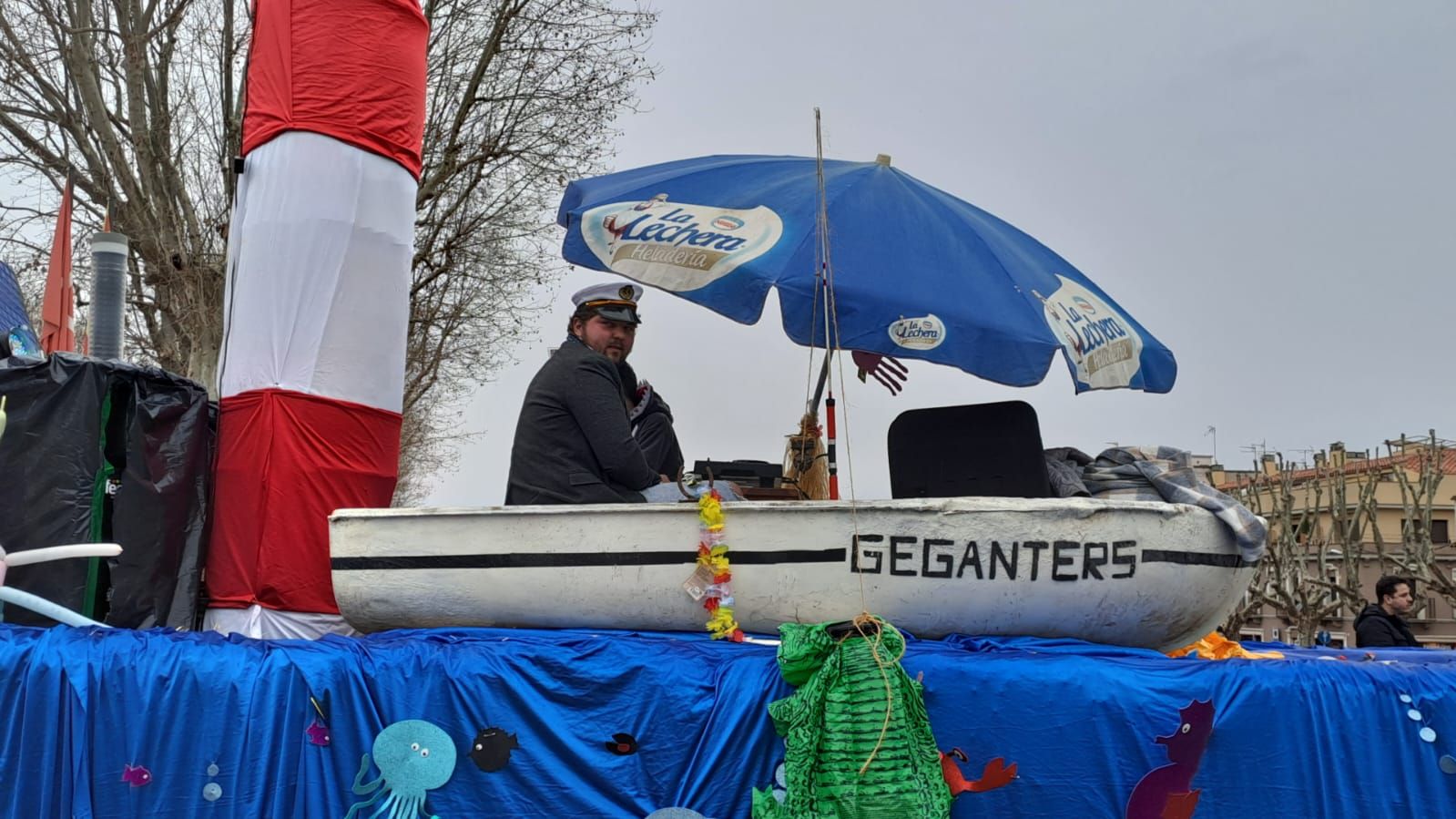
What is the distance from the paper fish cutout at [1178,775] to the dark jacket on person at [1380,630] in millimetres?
5715

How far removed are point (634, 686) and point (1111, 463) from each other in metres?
2.04

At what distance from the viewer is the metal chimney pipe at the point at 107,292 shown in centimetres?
493

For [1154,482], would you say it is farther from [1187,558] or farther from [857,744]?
[857,744]

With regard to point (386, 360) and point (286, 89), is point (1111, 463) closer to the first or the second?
point (386, 360)

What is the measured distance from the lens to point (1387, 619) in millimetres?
8383

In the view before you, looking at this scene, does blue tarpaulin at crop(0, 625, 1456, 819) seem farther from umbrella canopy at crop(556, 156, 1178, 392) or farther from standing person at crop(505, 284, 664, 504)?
umbrella canopy at crop(556, 156, 1178, 392)

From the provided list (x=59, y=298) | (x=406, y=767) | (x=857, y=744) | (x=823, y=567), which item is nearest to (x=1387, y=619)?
(x=823, y=567)

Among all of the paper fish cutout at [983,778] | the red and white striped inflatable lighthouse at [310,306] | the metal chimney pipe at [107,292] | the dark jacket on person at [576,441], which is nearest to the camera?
the paper fish cutout at [983,778]

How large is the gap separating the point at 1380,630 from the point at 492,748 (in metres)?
7.20

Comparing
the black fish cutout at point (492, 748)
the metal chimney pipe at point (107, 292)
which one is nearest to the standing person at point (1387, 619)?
the black fish cutout at point (492, 748)

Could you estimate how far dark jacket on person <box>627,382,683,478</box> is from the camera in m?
5.22

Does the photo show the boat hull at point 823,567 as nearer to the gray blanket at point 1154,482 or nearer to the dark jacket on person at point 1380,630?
the gray blanket at point 1154,482

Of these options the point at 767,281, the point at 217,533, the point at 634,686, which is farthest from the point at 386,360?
the point at 634,686

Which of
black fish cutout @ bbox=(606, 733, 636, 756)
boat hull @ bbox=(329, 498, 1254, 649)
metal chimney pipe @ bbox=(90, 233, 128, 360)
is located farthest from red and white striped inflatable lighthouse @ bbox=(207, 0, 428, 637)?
black fish cutout @ bbox=(606, 733, 636, 756)
